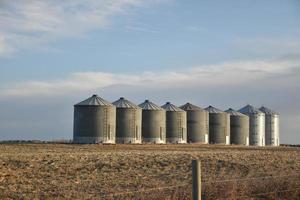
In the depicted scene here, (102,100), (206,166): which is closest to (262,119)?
(102,100)

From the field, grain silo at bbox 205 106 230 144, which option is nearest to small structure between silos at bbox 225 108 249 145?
grain silo at bbox 205 106 230 144

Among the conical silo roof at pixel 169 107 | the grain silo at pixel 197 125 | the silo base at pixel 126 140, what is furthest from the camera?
the grain silo at pixel 197 125

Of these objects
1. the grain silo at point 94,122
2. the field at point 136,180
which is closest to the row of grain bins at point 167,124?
the grain silo at point 94,122

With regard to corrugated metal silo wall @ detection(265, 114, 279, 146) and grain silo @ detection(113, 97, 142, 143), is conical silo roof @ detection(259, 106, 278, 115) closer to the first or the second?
corrugated metal silo wall @ detection(265, 114, 279, 146)

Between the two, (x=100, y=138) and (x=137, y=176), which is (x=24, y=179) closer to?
(x=137, y=176)

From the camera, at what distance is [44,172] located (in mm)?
23984

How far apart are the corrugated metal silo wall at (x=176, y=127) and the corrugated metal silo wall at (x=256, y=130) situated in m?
17.8

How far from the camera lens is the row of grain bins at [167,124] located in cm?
6700

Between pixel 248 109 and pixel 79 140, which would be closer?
pixel 79 140

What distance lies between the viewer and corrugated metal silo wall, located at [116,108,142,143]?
70000 millimetres

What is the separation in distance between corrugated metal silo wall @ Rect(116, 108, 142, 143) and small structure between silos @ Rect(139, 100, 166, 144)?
313cm

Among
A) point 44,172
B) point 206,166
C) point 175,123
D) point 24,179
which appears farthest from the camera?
point 175,123

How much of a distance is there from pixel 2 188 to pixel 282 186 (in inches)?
362

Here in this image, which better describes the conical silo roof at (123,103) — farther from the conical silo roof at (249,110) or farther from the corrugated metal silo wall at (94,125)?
the conical silo roof at (249,110)
